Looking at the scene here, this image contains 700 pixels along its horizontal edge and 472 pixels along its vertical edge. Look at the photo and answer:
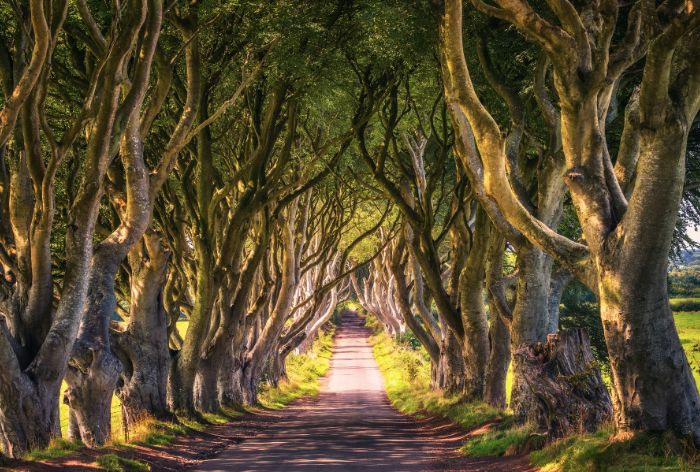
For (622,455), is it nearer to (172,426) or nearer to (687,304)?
(172,426)

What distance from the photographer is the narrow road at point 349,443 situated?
1228 centimetres

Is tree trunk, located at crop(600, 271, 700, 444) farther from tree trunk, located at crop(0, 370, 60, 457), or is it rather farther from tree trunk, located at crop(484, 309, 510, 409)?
tree trunk, located at crop(484, 309, 510, 409)

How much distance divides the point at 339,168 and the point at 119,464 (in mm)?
16347

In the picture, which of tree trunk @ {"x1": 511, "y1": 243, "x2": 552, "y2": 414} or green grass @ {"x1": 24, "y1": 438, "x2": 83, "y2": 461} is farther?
tree trunk @ {"x1": 511, "y1": 243, "x2": 552, "y2": 414}

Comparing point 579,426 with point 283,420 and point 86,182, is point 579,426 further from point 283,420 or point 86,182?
point 283,420

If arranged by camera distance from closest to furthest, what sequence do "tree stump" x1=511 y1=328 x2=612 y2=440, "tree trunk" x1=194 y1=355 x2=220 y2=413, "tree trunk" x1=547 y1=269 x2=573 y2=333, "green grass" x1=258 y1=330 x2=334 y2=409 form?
"tree stump" x1=511 y1=328 x2=612 y2=440 < "tree trunk" x1=547 y1=269 x2=573 y2=333 < "tree trunk" x1=194 y1=355 x2=220 y2=413 < "green grass" x1=258 y1=330 x2=334 y2=409

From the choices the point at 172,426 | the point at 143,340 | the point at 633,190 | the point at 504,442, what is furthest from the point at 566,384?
the point at 143,340

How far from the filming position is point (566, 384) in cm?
1095

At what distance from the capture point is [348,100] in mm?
20766

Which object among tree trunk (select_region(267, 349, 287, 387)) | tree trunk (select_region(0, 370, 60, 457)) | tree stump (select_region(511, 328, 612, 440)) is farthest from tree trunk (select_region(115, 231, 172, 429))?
tree trunk (select_region(267, 349, 287, 387))

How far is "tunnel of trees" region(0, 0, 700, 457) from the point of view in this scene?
8.73m

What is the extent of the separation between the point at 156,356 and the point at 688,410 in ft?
36.0

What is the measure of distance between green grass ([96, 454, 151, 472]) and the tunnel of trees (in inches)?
48.4

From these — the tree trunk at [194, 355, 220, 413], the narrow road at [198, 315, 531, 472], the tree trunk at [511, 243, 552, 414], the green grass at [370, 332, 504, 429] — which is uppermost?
the tree trunk at [511, 243, 552, 414]
